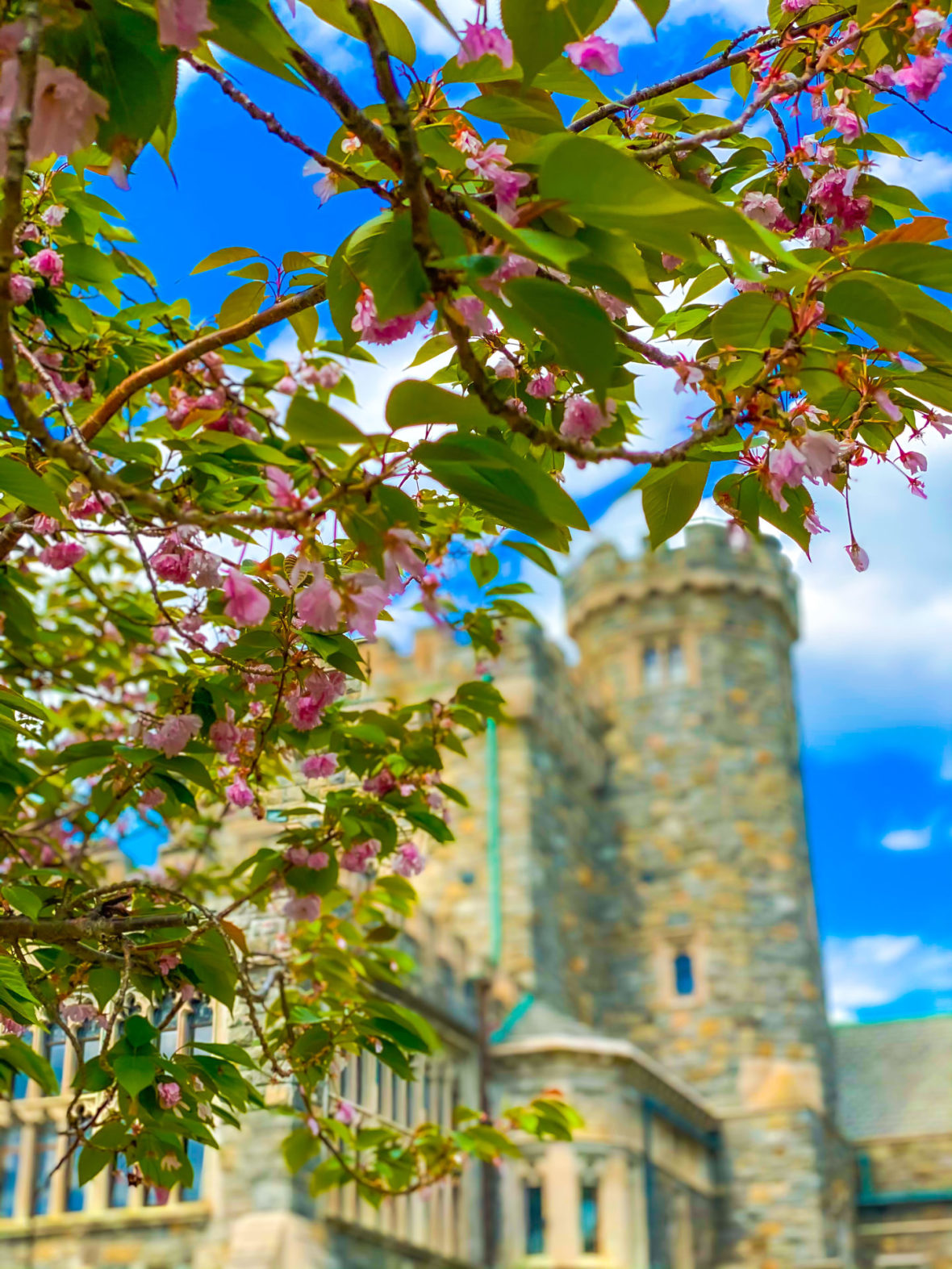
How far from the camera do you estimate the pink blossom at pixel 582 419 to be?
2600 mm

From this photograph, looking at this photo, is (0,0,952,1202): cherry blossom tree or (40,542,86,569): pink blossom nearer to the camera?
(0,0,952,1202): cherry blossom tree

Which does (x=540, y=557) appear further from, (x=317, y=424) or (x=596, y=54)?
(x=596, y=54)

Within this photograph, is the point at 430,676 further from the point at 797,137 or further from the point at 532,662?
the point at 797,137

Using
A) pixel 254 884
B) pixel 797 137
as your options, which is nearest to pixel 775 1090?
pixel 254 884

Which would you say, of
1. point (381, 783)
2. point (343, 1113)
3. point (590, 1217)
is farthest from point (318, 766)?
point (590, 1217)

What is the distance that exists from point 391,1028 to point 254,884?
0.62 meters

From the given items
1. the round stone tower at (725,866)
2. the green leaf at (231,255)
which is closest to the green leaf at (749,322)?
the green leaf at (231,255)

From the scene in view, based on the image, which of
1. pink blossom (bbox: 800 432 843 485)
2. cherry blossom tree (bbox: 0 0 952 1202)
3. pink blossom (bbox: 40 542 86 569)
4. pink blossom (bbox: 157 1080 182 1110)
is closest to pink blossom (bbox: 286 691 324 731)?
cherry blossom tree (bbox: 0 0 952 1202)

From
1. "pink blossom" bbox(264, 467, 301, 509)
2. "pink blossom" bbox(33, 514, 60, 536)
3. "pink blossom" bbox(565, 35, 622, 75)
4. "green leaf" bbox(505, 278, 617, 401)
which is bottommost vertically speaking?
"pink blossom" bbox(264, 467, 301, 509)

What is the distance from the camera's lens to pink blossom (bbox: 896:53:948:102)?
2586 mm

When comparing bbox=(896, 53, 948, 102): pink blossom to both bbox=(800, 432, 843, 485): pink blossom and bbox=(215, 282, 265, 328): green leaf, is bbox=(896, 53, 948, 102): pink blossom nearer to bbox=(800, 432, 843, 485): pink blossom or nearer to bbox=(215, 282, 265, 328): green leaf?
bbox=(800, 432, 843, 485): pink blossom

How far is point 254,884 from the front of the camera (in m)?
4.28

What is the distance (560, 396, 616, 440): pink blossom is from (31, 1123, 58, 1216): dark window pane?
10138mm

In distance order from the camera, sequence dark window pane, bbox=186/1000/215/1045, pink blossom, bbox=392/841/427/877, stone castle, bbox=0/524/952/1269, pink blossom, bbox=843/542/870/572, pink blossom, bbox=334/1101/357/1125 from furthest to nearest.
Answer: stone castle, bbox=0/524/952/1269 → pink blossom, bbox=334/1101/357/1125 → dark window pane, bbox=186/1000/215/1045 → pink blossom, bbox=392/841/427/877 → pink blossom, bbox=843/542/870/572
